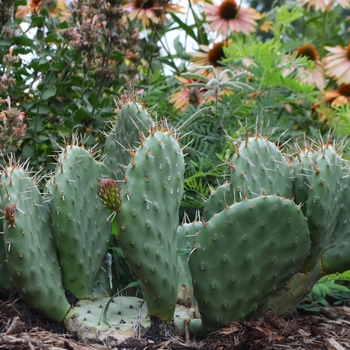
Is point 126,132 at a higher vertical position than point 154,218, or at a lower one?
higher

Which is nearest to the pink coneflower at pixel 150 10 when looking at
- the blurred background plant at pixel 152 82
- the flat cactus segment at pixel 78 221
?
the blurred background plant at pixel 152 82

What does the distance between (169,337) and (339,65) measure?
2.21m

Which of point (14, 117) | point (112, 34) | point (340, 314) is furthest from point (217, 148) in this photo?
point (14, 117)

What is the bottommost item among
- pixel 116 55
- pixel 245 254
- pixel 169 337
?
pixel 169 337

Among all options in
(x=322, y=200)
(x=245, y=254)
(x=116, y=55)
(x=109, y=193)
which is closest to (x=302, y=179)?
(x=322, y=200)

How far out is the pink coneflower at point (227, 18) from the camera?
3.98 meters

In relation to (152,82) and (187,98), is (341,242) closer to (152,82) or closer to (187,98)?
(187,98)

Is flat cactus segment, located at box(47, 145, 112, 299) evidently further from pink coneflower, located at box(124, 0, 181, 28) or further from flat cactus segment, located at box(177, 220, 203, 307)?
pink coneflower, located at box(124, 0, 181, 28)

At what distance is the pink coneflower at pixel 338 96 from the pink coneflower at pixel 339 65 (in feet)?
0.45

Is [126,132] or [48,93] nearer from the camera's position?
[126,132]

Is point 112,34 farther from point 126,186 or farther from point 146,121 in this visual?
point 126,186

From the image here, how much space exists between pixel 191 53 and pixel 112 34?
1103mm

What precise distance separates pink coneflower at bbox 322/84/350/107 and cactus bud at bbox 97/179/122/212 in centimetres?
231

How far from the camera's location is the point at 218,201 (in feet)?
7.68
